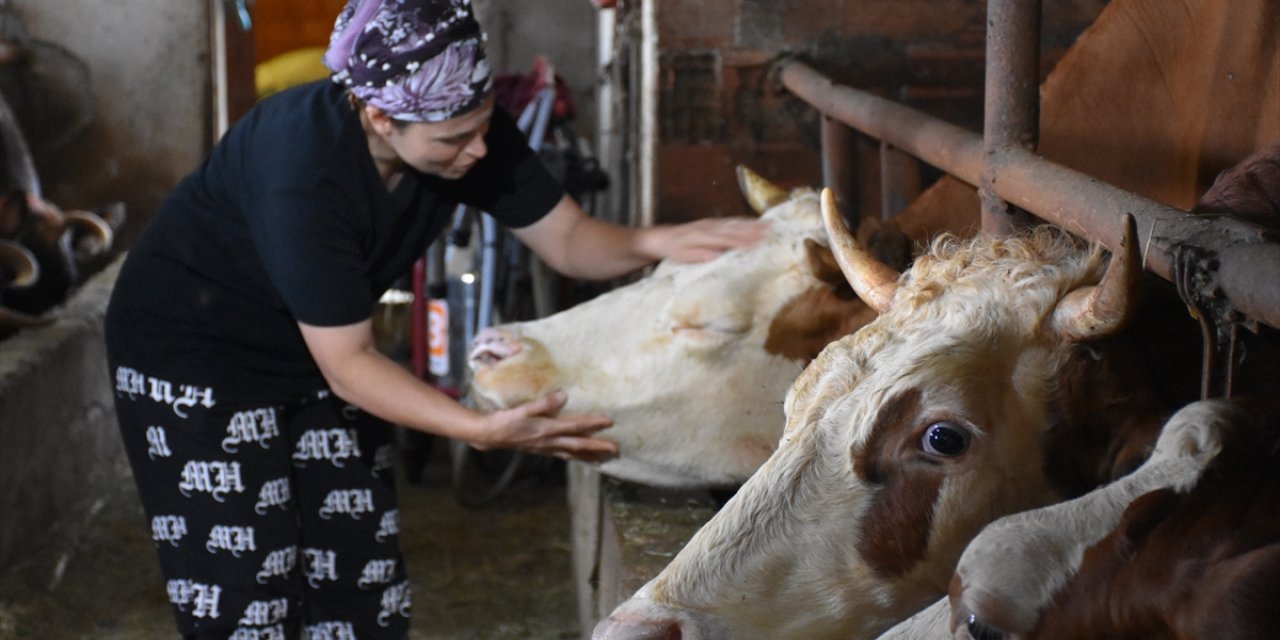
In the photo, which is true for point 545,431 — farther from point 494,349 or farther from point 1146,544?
point 1146,544

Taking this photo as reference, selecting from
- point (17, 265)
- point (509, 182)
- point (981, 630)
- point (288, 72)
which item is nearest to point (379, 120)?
point (509, 182)

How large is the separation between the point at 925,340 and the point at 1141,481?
475 mm

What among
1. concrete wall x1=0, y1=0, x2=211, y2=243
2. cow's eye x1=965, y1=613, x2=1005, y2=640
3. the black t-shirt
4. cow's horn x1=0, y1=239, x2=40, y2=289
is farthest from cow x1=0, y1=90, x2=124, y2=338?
cow's eye x1=965, y1=613, x2=1005, y2=640

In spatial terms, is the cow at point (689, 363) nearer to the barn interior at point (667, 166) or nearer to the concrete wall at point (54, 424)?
the barn interior at point (667, 166)

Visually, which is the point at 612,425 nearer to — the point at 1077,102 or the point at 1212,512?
the point at 1077,102

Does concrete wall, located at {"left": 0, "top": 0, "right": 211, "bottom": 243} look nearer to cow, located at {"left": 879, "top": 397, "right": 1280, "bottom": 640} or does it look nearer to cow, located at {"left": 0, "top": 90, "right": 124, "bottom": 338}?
cow, located at {"left": 0, "top": 90, "right": 124, "bottom": 338}

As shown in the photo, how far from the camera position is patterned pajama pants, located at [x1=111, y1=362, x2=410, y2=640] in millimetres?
2941

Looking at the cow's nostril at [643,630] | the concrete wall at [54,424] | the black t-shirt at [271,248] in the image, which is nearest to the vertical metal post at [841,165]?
the black t-shirt at [271,248]

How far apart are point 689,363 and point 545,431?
49 cm

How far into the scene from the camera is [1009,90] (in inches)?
94.6

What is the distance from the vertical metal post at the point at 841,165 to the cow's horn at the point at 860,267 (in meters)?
1.58

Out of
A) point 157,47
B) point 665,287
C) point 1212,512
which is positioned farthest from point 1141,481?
point 157,47

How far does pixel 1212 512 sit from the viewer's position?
1.33 metres

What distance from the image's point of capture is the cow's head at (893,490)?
1.80m
